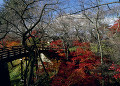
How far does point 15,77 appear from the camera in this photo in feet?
50.2

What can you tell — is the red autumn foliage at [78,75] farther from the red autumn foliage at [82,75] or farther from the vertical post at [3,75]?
the vertical post at [3,75]

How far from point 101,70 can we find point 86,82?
2.46 m

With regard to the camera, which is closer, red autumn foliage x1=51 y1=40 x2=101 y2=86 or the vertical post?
the vertical post

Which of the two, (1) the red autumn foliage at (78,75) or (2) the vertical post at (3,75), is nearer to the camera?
(2) the vertical post at (3,75)

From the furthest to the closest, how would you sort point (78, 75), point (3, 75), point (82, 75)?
point (78, 75)
point (82, 75)
point (3, 75)

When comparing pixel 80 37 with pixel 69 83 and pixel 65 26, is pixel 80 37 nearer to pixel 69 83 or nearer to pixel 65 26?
pixel 65 26

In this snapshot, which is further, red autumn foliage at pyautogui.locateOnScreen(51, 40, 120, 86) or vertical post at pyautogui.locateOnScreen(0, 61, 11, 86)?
red autumn foliage at pyautogui.locateOnScreen(51, 40, 120, 86)

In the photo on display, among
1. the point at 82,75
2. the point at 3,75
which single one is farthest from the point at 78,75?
the point at 3,75

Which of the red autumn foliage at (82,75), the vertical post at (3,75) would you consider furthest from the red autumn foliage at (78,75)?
the vertical post at (3,75)

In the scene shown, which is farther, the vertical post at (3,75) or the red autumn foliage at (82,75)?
the red autumn foliage at (82,75)

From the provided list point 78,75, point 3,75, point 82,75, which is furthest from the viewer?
point 78,75

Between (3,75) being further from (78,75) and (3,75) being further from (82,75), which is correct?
(82,75)

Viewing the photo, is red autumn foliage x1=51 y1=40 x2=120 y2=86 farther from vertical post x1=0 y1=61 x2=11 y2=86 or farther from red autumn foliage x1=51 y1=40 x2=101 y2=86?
vertical post x1=0 y1=61 x2=11 y2=86

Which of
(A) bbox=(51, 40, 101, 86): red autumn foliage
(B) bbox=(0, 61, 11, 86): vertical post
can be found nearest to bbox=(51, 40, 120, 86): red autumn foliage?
(A) bbox=(51, 40, 101, 86): red autumn foliage
